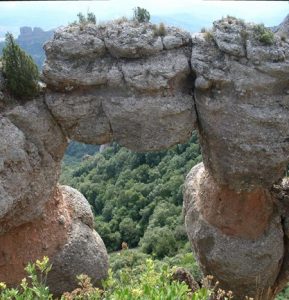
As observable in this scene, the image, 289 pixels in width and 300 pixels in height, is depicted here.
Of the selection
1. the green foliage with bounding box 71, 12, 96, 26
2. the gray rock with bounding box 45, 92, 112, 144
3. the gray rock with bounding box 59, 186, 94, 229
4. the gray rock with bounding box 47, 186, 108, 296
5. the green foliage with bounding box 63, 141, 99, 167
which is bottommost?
the green foliage with bounding box 63, 141, 99, 167

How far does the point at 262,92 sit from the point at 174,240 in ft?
79.4

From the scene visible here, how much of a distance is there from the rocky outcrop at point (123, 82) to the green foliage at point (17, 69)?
0.43 metres

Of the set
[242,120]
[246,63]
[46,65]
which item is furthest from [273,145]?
[46,65]

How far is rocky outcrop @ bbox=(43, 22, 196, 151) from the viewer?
42.4 feet

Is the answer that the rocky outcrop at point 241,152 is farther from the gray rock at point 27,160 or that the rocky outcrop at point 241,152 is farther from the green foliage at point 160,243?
the green foliage at point 160,243

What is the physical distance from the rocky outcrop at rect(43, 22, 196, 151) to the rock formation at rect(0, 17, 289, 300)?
29 mm

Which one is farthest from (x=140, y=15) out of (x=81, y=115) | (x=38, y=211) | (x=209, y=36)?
(x=38, y=211)

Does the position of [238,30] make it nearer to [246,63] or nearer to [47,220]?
[246,63]

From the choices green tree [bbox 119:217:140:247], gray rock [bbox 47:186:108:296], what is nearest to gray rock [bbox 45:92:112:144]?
gray rock [bbox 47:186:108:296]

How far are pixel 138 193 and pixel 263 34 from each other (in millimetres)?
31488

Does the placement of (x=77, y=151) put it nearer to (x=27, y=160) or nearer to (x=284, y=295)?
(x=284, y=295)

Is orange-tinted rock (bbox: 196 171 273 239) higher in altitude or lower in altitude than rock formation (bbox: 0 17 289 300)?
lower

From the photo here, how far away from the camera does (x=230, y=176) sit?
47.6 feet

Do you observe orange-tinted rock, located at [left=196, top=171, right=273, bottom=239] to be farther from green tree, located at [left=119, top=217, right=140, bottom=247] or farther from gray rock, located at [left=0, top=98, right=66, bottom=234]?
green tree, located at [left=119, top=217, right=140, bottom=247]
